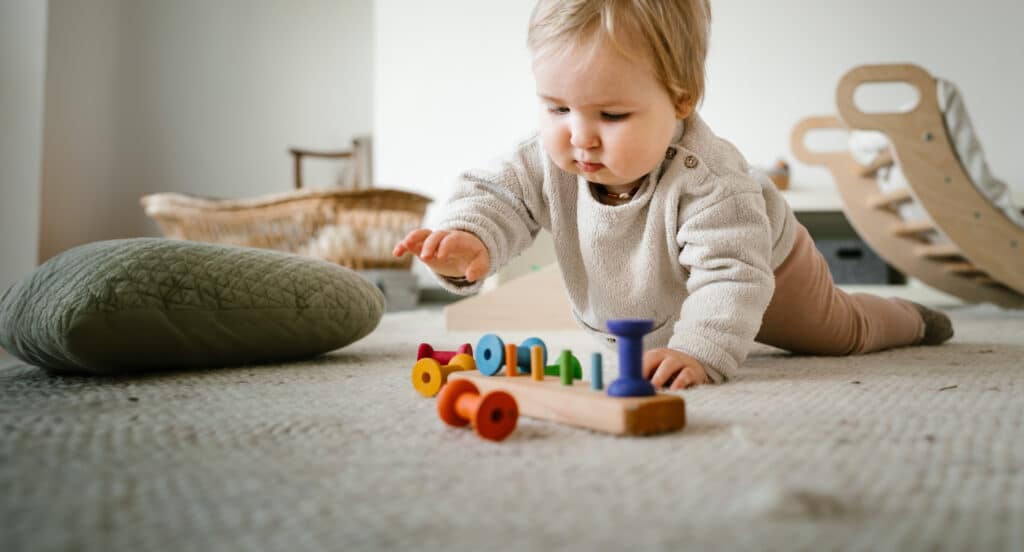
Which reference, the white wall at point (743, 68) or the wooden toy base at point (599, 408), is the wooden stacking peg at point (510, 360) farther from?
the white wall at point (743, 68)

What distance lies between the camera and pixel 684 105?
2.42ft

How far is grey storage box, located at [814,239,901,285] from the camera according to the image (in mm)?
2367

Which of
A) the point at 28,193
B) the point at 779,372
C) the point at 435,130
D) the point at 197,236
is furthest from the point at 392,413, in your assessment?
the point at 435,130

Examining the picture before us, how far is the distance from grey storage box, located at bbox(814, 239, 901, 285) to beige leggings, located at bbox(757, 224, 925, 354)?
1385 millimetres

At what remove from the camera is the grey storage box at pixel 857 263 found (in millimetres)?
2367

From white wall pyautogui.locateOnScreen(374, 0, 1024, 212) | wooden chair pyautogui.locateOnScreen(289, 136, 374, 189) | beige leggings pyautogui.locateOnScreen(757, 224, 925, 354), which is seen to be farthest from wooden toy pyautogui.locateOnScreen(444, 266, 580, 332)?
wooden chair pyautogui.locateOnScreen(289, 136, 374, 189)

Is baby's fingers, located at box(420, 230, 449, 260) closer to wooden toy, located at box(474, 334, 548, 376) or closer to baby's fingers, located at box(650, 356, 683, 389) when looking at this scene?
wooden toy, located at box(474, 334, 548, 376)

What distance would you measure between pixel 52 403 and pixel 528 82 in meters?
2.31

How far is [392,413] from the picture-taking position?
557 millimetres

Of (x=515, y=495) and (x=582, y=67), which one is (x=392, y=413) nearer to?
(x=515, y=495)

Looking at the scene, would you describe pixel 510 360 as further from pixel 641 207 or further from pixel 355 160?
pixel 355 160

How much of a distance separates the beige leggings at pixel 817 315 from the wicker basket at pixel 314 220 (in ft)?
4.46

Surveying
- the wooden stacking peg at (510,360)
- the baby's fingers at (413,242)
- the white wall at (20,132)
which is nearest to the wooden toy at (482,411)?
the wooden stacking peg at (510,360)

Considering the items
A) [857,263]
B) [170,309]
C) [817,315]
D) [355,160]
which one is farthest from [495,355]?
[355,160]
